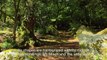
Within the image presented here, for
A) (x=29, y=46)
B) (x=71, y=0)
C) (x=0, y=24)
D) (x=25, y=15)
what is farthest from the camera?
(x=0, y=24)

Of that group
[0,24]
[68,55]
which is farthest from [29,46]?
[0,24]

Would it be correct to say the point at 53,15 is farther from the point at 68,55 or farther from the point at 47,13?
the point at 68,55

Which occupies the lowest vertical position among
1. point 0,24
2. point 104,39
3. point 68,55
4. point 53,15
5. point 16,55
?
point 0,24

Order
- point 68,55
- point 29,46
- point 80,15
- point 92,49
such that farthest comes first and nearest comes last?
1. point 80,15
2. point 29,46
3. point 68,55
4. point 92,49

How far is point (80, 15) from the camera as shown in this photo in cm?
2356

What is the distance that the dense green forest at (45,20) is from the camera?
15330 mm

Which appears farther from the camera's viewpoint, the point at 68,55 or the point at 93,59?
the point at 68,55

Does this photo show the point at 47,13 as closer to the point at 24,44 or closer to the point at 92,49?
the point at 24,44

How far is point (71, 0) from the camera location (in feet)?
68.9

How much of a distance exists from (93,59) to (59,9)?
20.4 meters

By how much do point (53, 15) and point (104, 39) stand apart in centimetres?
1950

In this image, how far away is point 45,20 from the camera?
2300cm

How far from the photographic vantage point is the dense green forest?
15330 millimetres

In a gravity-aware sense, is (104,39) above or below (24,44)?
above
